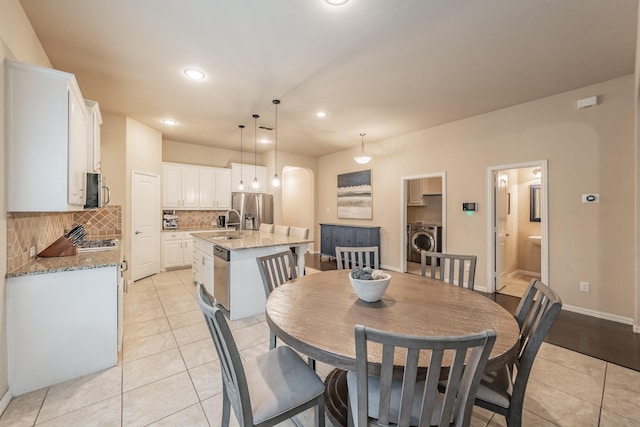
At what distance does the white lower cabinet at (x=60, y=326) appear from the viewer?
5.98 feet

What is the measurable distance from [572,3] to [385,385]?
292 cm

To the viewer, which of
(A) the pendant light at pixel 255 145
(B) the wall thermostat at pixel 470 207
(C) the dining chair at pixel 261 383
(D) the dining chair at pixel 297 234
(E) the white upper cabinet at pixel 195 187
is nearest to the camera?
(C) the dining chair at pixel 261 383

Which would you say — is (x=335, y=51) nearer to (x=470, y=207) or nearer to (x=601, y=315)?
(x=470, y=207)

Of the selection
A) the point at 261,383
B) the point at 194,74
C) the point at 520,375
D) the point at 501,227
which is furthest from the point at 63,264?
the point at 501,227

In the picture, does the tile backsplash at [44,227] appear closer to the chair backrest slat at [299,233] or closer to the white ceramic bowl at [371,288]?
the white ceramic bowl at [371,288]

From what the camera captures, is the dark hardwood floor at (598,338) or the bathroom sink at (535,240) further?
the bathroom sink at (535,240)

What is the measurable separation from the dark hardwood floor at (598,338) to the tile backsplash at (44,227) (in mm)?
4761

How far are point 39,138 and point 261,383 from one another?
2.32 metres

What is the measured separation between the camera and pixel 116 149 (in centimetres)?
420

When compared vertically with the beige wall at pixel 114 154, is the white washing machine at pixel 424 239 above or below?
below

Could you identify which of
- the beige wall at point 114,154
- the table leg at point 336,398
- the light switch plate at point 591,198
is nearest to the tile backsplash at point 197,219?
the beige wall at point 114,154

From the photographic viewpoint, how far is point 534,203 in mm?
5062

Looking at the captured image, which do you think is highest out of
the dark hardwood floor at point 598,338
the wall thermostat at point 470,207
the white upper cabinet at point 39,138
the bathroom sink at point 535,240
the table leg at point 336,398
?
the white upper cabinet at point 39,138

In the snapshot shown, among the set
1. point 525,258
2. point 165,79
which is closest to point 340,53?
point 165,79
